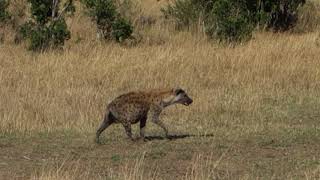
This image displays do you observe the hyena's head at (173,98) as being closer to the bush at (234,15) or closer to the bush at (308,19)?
the bush at (234,15)

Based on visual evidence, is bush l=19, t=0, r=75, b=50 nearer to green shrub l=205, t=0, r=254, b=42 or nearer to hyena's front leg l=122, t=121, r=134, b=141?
green shrub l=205, t=0, r=254, b=42

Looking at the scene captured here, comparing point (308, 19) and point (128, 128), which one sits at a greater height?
point (128, 128)

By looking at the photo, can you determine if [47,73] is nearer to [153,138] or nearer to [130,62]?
[130,62]

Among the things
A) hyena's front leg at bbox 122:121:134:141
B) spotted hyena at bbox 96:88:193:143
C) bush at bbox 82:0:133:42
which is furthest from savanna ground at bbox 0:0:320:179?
bush at bbox 82:0:133:42

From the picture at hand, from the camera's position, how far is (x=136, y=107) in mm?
9461

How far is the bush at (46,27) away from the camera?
55.3 feet

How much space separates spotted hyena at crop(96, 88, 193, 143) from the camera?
9422 mm

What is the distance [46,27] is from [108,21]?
1668 mm

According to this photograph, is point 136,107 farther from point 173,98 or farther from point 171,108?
point 171,108

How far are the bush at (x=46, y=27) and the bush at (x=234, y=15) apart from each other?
3518mm

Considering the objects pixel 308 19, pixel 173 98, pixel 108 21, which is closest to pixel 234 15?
pixel 108 21

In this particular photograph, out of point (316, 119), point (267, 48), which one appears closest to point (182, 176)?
point (316, 119)

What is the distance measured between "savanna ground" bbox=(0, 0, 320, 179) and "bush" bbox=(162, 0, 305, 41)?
0.48 metres

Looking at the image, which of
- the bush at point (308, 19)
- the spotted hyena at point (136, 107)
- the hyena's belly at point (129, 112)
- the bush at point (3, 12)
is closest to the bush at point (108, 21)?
the bush at point (3, 12)
